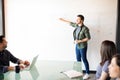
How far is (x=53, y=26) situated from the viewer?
5168 millimetres

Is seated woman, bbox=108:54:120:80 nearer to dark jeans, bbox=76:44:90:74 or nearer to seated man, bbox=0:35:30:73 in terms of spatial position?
seated man, bbox=0:35:30:73

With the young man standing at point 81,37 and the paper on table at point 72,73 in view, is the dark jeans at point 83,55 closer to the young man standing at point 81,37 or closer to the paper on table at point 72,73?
the young man standing at point 81,37

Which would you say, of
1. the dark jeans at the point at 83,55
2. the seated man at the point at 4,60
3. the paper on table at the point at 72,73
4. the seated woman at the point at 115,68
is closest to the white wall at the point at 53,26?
the dark jeans at the point at 83,55

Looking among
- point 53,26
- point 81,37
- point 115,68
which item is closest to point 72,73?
point 115,68

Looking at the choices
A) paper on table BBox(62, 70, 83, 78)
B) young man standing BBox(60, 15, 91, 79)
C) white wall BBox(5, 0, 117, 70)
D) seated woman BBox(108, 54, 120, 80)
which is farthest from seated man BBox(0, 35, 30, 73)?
white wall BBox(5, 0, 117, 70)

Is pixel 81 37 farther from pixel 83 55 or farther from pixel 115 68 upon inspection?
pixel 115 68

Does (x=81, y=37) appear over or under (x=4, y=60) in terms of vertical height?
over

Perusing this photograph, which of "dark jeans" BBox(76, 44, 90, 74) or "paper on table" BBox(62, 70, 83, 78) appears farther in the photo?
"dark jeans" BBox(76, 44, 90, 74)

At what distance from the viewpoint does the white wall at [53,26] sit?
16.3 feet

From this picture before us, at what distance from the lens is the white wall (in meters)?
4.97


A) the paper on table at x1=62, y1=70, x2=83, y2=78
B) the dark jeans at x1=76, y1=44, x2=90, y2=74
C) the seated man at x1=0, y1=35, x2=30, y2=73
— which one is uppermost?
the seated man at x1=0, y1=35, x2=30, y2=73

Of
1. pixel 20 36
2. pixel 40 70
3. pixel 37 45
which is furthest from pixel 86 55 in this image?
pixel 40 70

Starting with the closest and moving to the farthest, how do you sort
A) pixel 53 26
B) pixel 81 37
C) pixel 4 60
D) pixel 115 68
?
pixel 115 68
pixel 4 60
pixel 81 37
pixel 53 26

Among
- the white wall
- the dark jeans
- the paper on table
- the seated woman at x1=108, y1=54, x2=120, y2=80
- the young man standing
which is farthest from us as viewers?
the white wall
